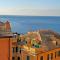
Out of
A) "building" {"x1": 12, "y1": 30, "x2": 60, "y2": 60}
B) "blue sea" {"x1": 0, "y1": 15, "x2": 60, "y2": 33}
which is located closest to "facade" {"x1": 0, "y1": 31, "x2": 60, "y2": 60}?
"building" {"x1": 12, "y1": 30, "x2": 60, "y2": 60}

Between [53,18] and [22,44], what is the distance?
105 cm

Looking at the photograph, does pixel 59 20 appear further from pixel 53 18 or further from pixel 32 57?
pixel 32 57

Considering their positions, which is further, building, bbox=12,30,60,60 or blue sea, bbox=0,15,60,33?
blue sea, bbox=0,15,60,33

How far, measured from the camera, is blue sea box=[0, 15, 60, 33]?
4.20m

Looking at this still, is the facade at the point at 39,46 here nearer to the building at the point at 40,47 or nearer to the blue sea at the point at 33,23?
the building at the point at 40,47

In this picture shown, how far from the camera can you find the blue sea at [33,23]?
13.8 ft

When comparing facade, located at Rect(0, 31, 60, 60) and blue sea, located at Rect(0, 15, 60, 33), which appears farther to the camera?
blue sea, located at Rect(0, 15, 60, 33)

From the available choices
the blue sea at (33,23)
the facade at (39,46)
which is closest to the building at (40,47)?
the facade at (39,46)

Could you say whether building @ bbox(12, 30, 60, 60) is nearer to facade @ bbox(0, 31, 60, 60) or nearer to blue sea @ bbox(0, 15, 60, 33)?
facade @ bbox(0, 31, 60, 60)

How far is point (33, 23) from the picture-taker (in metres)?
4.40

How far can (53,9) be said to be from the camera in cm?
439

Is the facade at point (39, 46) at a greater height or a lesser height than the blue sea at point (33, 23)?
lesser

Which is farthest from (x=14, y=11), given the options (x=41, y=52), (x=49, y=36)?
(x=41, y=52)

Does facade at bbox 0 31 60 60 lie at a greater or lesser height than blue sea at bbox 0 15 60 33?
lesser
